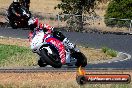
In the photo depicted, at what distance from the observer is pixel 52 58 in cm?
991

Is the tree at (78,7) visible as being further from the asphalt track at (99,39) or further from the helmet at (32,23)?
the helmet at (32,23)


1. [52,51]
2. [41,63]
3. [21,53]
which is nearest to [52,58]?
[52,51]

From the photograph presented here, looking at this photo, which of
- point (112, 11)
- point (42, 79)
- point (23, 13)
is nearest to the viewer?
point (23, 13)

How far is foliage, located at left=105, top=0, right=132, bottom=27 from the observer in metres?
61.4

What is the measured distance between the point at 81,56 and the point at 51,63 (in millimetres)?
874

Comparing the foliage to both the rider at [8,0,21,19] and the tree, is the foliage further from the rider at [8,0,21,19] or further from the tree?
the rider at [8,0,21,19]

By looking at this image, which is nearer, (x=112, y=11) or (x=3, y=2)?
(x=112, y=11)

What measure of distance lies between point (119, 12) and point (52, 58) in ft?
175

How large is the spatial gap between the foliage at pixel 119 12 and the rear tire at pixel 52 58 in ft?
168

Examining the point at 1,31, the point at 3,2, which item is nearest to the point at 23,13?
the point at 1,31

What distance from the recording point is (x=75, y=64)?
33.1 ft

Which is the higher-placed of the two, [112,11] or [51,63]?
[51,63]

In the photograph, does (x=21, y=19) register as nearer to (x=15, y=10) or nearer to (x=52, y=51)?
(x=15, y=10)

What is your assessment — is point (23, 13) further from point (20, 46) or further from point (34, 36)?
point (20, 46)
